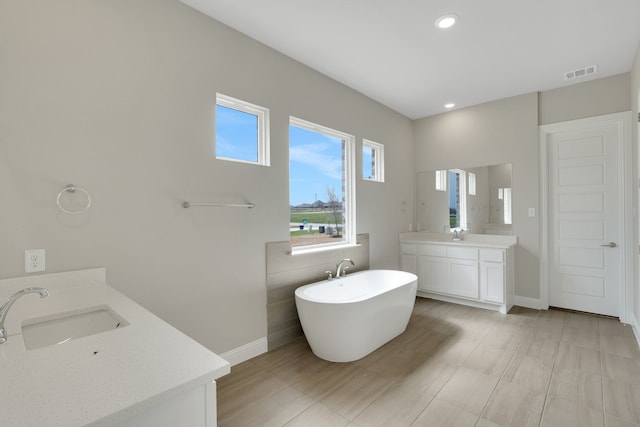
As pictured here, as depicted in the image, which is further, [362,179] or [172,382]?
[362,179]

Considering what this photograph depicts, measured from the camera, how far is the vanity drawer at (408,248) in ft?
14.6

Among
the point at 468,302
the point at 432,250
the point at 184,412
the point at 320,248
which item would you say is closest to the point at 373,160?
the point at 432,250

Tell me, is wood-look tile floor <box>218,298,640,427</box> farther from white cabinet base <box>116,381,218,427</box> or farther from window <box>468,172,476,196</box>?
window <box>468,172,476,196</box>

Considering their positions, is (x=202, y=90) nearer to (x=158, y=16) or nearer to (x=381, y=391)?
(x=158, y=16)

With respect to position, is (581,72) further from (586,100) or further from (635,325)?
(635,325)

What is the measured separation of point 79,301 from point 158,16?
1.89 meters

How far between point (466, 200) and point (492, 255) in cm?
98

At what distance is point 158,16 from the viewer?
2.12 meters

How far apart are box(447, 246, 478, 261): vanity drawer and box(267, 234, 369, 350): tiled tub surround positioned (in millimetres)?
1847

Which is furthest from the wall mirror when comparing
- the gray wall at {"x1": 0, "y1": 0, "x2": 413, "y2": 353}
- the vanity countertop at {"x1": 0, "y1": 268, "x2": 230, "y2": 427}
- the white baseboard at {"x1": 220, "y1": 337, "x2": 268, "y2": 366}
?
the vanity countertop at {"x1": 0, "y1": 268, "x2": 230, "y2": 427}

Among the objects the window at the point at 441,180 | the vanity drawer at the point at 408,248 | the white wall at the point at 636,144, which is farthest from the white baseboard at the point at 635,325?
the window at the point at 441,180

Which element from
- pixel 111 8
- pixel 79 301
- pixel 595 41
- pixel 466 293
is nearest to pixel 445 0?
pixel 595 41

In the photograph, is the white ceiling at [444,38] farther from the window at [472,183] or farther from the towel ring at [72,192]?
the towel ring at [72,192]

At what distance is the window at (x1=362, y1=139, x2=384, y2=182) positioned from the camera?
13.6 ft
